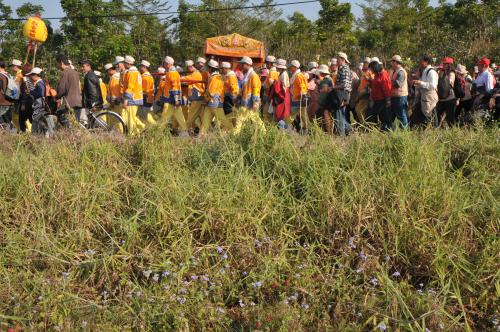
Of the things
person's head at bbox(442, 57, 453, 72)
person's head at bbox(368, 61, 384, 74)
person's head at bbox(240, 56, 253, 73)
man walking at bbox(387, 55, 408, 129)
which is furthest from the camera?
person's head at bbox(240, 56, 253, 73)

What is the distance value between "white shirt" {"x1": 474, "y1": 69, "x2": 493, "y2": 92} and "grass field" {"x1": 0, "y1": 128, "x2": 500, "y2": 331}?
4320 millimetres

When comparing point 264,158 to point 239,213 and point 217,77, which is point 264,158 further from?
point 217,77

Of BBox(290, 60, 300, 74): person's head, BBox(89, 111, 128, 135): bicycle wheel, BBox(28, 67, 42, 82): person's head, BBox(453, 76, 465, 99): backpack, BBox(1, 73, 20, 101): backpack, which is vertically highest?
BBox(290, 60, 300, 74): person's head

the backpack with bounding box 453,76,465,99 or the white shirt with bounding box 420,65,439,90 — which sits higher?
the white shirt with bounding box 420,65,439,90

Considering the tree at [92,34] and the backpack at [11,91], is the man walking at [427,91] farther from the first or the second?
the tree at [92,34]

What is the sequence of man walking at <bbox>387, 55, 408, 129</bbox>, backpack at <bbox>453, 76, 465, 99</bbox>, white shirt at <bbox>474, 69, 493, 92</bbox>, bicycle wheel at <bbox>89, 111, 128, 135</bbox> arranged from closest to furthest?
bicycle wheel at <bbox>89, 111, 128, 135</bbox> < man walking at <bbox>387, 55, 408, 129</bbox> < white shirt at <bbox>474, 69, 493, 92</bbox> < backpack at <bbox>453, 76, 465, 99</bbox>

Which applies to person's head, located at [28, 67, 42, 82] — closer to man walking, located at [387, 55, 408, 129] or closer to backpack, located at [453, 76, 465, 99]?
man walking, located at [387, 55, 408, 129]

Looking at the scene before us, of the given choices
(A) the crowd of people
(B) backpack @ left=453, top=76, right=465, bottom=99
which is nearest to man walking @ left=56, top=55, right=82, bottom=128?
(A) the crowd of people

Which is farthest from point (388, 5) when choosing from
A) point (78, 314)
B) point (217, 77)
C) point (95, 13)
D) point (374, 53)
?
point (78, 314)

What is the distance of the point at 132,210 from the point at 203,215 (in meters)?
0.66

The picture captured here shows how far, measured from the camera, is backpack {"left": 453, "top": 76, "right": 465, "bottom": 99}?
9.01 metres

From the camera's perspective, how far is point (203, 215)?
3.99 metres

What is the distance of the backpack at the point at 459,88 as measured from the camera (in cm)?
901

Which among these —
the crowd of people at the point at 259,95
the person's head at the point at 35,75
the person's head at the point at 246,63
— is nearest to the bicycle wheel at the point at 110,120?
the crowd of people at the point at 259,95
